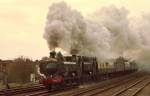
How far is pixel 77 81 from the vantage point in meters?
32.2

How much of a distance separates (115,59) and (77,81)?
65.9 feet

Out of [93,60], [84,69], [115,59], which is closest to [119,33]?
[115,59]

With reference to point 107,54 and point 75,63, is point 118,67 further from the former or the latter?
point 75,63

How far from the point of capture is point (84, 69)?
3309 cm

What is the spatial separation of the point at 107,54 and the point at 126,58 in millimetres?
20448

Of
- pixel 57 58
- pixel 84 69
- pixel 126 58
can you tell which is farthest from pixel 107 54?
pixel 126 58

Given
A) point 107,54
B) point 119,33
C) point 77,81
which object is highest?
point 119,33

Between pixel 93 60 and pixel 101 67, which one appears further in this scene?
pixel 101 67

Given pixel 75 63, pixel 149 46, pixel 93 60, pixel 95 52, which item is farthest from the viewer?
pixel 149 46

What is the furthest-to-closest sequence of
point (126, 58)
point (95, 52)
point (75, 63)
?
1. point (126, 58)
2. point (95, 52)
3. point (75, 63)

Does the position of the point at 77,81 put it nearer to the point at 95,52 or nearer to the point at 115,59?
the point at 95,52

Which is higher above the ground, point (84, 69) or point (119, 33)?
point (119, 33)

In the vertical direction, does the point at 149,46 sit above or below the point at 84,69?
above

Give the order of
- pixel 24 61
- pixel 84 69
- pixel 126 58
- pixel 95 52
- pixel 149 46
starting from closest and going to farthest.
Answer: pixel 84 69 → pixel 95 52 → pixel 24 61 → pixel 149 46 → pixel 126 58
